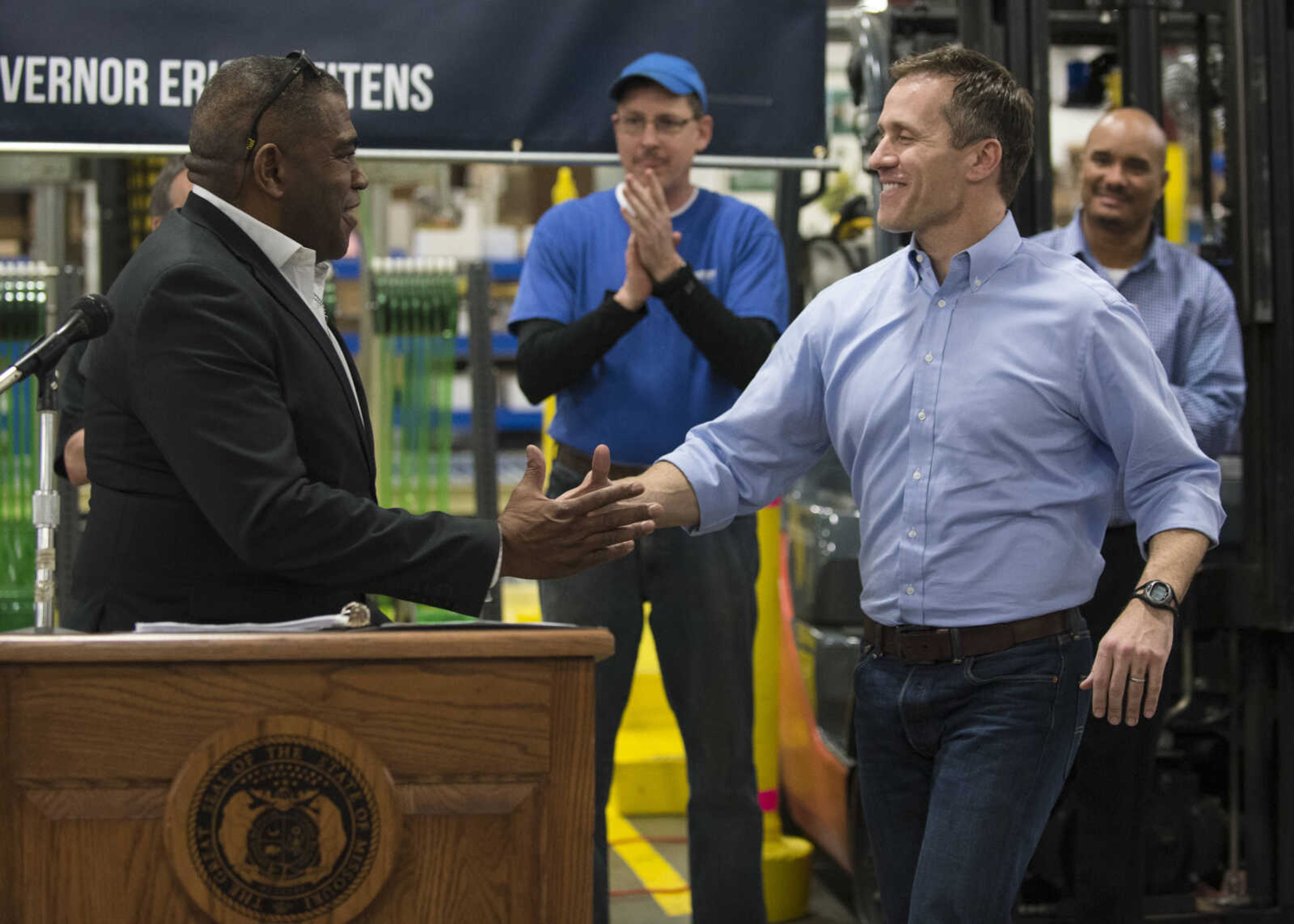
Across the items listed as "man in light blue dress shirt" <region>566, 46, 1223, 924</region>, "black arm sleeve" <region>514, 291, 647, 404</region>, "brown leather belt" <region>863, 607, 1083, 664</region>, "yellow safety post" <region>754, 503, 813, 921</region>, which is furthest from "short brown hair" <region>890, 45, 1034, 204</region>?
"yellow safety post" <region>754, 503, 813, 921</region>

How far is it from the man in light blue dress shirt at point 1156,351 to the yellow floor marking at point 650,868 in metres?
1.18

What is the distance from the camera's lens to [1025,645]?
2396 millimetres

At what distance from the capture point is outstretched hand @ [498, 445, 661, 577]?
2.24 m

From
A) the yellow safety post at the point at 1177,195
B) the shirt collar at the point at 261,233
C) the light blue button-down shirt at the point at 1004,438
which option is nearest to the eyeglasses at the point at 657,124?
the light blue button-down shirt at the point at 1004,438

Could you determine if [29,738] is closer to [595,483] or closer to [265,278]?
[265,278]

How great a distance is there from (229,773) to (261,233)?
81 centimetres

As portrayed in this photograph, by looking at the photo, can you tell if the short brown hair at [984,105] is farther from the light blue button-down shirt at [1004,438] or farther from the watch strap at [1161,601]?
the watch strap at [1161,601]

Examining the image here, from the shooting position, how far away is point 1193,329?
367 centimetres

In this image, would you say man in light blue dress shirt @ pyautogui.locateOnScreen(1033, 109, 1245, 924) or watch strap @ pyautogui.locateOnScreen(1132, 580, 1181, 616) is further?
man in light blue dress shirt @ pyautogui.locateOnScreen(1033, 109, 1245, 924)

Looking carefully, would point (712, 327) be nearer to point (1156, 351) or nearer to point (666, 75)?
point (666, 75)

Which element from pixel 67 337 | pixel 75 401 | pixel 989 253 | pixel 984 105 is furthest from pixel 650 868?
pixel 67 337

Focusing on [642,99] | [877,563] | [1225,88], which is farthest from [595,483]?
[1225,88]

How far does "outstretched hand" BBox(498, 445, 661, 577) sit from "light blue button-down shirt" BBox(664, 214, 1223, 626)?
0.29 metres

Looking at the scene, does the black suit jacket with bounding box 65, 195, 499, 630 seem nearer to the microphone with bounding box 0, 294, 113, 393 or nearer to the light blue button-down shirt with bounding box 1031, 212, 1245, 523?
the microphone with bounding box 0, 294, 113, 393
